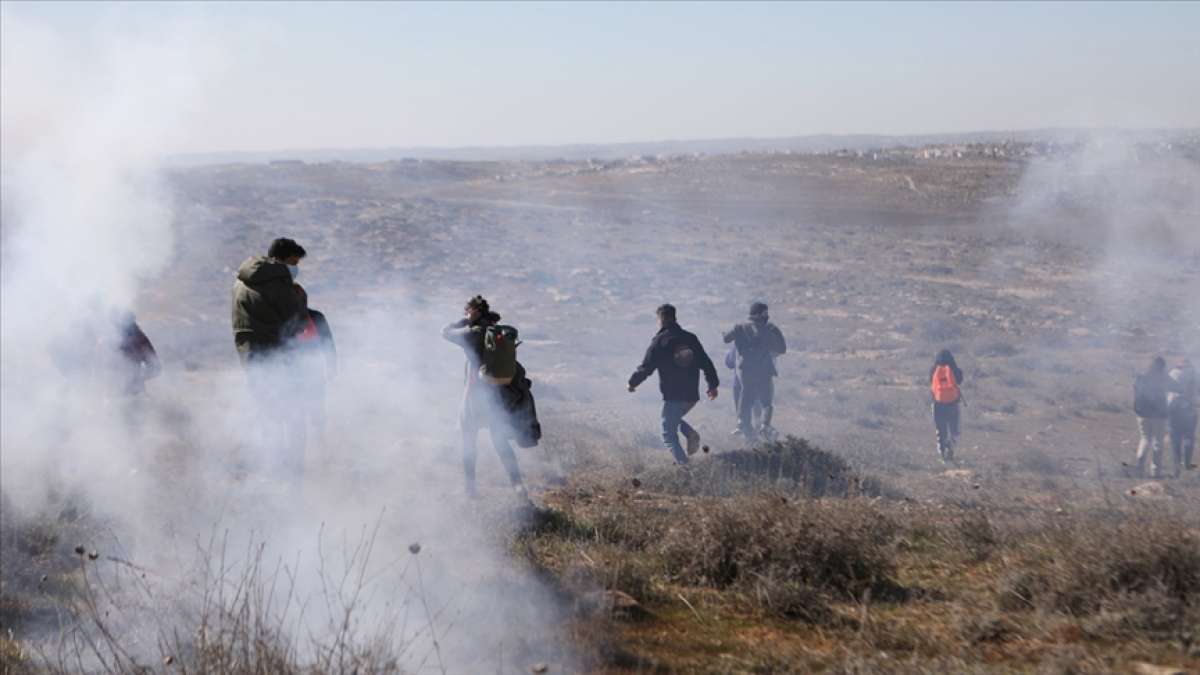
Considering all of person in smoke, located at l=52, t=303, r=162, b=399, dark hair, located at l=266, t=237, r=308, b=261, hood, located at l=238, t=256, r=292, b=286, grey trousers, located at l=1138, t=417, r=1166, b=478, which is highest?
dark hair, located at l=266, t=237, r=308, b=261

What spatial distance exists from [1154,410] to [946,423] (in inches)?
87.5

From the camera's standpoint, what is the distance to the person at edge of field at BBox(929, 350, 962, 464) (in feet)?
41.1

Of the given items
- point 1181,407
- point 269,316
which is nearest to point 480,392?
point 269,316

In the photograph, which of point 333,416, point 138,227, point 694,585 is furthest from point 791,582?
point 138,227

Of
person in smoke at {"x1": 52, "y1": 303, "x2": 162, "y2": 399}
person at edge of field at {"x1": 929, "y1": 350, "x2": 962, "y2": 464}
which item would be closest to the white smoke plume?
person in smoke at {"x1": 52, "y1": 303, "x2": 162, "y2": 399}

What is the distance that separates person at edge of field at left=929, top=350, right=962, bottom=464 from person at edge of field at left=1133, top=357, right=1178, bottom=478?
1965mm

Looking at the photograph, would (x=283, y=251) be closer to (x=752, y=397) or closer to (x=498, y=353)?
(x=498, y=353)

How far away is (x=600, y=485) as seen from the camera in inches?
336

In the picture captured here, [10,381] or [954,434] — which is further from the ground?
[10,381]

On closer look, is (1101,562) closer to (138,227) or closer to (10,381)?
(10,381)

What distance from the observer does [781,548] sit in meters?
5.46

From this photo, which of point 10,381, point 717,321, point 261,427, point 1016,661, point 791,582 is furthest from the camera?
point 717,321

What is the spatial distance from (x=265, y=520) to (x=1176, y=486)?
28.9ft

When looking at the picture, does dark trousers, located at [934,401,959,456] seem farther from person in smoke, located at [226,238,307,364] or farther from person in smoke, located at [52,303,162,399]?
person in smoke, located at [52,303,162,399]
